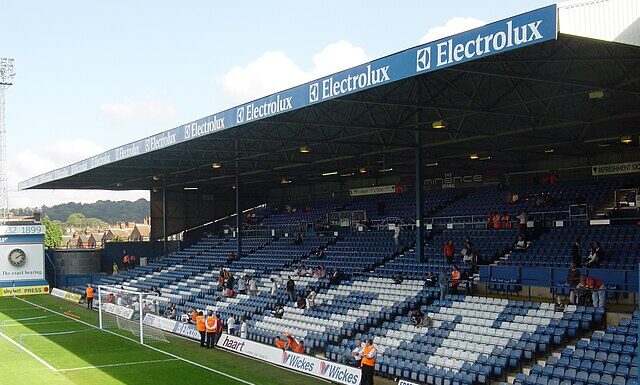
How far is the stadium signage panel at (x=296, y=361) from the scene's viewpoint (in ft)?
67.1

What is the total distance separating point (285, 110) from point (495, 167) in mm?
21953

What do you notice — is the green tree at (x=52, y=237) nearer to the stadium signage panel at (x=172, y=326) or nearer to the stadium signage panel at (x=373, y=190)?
the stadium signage panel at (x=373, y=190)

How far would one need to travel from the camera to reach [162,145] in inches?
1271

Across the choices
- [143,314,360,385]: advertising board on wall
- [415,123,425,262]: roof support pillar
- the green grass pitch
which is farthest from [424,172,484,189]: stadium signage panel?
the green grass pitch

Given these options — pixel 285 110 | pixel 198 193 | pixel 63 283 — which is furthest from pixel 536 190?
pixel 63 283

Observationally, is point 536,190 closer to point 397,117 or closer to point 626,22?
point 397,117

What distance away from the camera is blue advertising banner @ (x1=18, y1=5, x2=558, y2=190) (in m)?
14.6

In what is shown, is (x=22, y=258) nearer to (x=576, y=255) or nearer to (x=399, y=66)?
(x=399, y=66)

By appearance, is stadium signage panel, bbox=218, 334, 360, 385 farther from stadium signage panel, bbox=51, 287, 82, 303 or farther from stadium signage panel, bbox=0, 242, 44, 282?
stadium signage panel, bbox=0, 242, 44, 282

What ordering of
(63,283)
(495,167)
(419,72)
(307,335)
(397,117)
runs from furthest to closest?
(63,283) → (495,167) → (397,117) → (307,335) → (419,72)

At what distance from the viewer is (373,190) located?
48.2 metres

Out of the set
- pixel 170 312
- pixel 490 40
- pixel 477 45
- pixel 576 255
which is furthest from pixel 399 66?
pixel 170 312

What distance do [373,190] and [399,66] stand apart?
98.1 feet

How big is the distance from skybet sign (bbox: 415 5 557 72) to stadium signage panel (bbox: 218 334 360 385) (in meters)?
9.14
